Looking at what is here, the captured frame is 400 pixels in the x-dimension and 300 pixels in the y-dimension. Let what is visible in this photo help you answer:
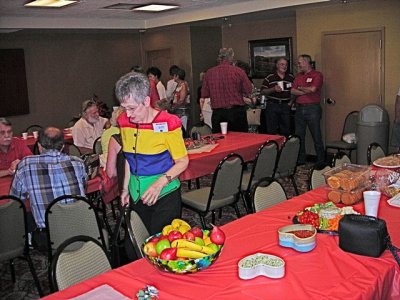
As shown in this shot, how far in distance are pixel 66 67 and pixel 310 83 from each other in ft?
17.9

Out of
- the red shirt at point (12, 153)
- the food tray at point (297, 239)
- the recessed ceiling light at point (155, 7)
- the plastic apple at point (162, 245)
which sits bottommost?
the food tray at point (297, 239)

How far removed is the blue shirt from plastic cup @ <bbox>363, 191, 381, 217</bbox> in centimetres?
193

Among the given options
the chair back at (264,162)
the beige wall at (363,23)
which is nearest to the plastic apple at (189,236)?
the chair back at (264,162)

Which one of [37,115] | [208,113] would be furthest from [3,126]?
[37,115]

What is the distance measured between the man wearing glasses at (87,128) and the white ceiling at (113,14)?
5.85ft

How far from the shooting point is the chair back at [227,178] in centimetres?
412

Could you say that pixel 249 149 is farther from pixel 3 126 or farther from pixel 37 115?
pixel 37 115

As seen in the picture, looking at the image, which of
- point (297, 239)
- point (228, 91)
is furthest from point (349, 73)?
point (297, 239)

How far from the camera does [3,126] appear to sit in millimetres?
4363

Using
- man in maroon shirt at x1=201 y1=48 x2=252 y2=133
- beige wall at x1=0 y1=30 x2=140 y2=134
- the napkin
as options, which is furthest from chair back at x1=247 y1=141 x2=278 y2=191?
beige wall at x1=0 y1=30 x2=140 y2=134

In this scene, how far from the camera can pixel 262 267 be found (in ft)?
6.68

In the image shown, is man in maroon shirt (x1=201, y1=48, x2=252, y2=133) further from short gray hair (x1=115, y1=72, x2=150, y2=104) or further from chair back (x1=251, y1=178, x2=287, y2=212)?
short gray hair (x1=115, y1=72, x2=150, y2=104)

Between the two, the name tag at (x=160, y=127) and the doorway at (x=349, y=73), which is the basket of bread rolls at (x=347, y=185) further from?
the doorway at (x=349, y=73)

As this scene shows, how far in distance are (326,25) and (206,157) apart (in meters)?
3.92
